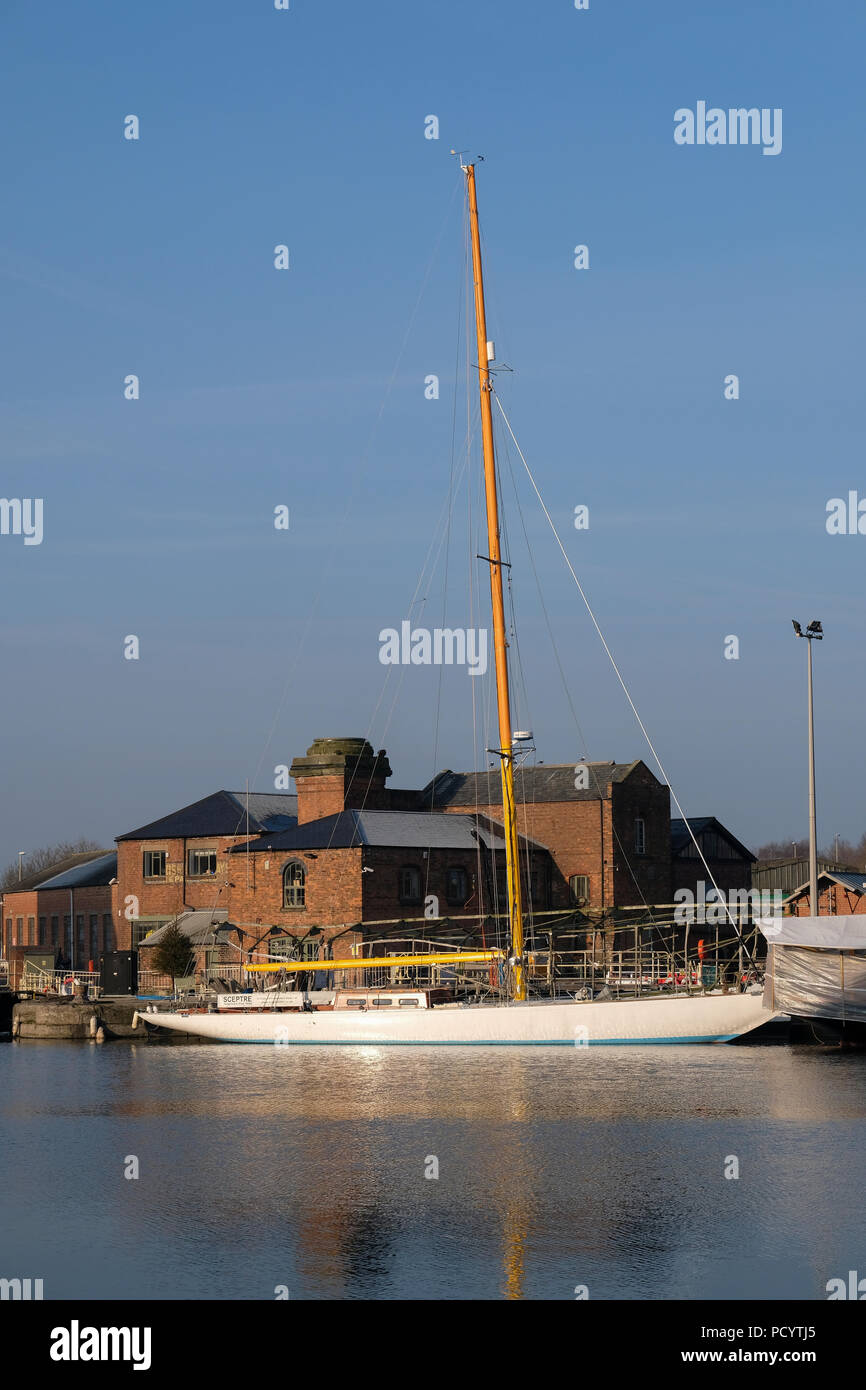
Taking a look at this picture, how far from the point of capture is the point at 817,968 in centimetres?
4625

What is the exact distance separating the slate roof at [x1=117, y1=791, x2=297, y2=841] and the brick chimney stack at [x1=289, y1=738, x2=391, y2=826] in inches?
112

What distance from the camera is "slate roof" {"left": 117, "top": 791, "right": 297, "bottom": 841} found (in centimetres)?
8181

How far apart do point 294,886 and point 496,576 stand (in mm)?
22836

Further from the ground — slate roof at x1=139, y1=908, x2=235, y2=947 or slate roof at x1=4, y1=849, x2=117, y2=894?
slate roof at x1=4, y1=849, x2=117, y2=894

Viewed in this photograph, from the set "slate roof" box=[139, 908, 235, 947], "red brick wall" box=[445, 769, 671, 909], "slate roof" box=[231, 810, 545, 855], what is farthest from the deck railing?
"red brick wall" box=[445, 769, 671, 909]

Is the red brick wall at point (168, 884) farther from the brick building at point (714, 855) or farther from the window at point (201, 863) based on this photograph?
the brick building at point (714, 855)

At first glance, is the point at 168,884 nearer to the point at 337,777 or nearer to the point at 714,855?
the point at 337,777

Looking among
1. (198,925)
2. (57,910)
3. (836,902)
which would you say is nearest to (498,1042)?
(836,902)

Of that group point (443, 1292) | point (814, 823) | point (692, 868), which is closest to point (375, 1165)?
point (443, 1292)

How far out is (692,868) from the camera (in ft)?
283

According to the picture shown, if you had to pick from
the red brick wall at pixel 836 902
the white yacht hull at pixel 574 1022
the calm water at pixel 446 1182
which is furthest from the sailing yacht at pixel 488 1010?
the red brick wall at pixel 836 902

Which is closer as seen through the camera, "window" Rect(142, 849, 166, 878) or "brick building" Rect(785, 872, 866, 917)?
"brick building" Rect(785, 872, 866, 917)

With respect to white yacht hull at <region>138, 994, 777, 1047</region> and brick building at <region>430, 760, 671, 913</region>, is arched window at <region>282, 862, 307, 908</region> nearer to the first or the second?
brick building at <region>430, 760, 671, 913</region>
